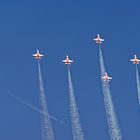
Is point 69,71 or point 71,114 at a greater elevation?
point 69,71

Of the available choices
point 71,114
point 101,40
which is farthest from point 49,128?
point 101,40

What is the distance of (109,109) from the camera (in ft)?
Result: 99.3

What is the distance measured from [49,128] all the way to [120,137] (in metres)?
4.97

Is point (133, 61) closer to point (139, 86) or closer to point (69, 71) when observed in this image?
point (139, 86)

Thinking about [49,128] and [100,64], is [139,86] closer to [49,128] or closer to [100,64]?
[100,64]

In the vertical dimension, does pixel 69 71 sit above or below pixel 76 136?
above

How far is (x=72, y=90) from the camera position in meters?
30.2

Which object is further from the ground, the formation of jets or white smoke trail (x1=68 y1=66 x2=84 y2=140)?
the formation of jets

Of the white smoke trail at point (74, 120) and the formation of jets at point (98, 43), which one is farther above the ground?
the formation of jets at point (98, 43)

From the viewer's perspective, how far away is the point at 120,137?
29.3 meters

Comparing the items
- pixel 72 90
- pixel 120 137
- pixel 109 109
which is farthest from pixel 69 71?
pixel 120 137

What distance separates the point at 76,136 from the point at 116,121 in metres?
3.03

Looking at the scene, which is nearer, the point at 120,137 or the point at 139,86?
the point at 120,137

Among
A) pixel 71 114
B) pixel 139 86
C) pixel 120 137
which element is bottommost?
pixel 120 137
